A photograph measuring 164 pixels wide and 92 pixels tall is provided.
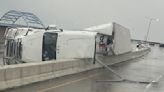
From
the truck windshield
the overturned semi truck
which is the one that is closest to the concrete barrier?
the overturned semi truck

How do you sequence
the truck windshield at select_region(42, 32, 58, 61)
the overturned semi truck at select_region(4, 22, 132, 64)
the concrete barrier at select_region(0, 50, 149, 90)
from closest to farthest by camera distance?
the concrete barrier at select_region(0, 50, 149, 90) < the overturned semi truck at select_region(4, 22, 132, 64) < the truck windshield at select_region(42, 32, 58, 61)

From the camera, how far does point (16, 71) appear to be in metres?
15.2

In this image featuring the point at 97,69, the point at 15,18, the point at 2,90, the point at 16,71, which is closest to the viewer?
the point at 2,90

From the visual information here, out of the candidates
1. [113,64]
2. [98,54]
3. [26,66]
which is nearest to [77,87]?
[26,66]

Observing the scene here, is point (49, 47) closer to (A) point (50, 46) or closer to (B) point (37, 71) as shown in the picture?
(A) point (50, 46)

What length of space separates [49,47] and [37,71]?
6.83 meters

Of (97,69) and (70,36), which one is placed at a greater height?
(70,36)

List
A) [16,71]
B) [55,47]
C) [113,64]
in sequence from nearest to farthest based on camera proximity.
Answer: [16,71] < [55,47] < [113,64]

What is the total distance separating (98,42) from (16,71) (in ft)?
47.9

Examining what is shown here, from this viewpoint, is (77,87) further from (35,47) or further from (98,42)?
(98,42)

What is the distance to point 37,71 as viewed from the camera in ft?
56.2

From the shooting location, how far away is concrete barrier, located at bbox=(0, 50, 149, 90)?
574 inches

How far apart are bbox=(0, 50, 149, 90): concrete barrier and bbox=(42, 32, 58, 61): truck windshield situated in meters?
1.77

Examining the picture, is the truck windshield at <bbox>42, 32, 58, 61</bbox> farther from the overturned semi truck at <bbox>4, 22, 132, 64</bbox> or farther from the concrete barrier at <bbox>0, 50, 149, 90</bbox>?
the concrete barrier at <bbox>0, 50, 149, 90</bbox>
